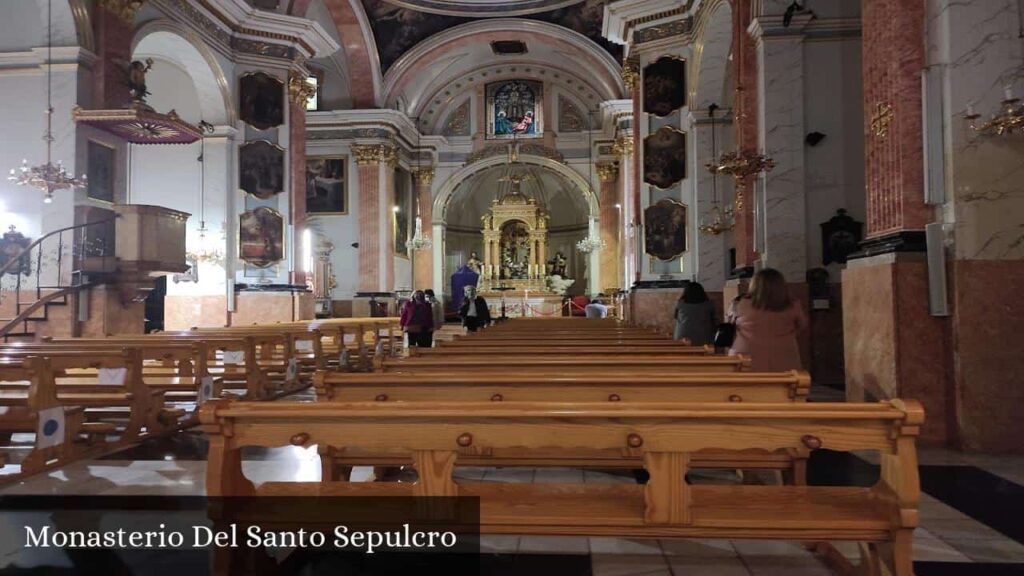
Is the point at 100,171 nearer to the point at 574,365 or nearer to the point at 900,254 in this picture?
the point at 574,365

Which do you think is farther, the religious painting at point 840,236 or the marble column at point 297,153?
the marble column at point 297,153

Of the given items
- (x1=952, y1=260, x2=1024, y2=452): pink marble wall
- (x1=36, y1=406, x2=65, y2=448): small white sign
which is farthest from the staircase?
(x1=952, y1=260, x2=1024, y2=452): pink marble wall

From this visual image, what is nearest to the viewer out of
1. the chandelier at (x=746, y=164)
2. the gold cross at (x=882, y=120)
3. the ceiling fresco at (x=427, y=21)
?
the gold cross at (x=882, y=120)

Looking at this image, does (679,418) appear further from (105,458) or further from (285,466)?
(105,458)

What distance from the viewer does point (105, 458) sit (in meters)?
4.40

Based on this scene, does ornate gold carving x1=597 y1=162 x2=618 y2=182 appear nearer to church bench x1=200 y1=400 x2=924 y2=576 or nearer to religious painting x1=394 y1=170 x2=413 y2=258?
religious painting x1=394 y1=170 x2=413 y2=258

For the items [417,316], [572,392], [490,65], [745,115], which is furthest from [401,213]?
[572,392]

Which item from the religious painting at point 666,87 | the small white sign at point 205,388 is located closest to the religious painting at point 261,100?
the religious painting at point 666,87

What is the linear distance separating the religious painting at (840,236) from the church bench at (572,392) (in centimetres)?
518

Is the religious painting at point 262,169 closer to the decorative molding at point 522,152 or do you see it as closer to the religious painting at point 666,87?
the religious painting at point 666,87

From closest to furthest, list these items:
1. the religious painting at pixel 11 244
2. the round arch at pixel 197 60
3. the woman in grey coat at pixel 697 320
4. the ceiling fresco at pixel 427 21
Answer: the woman in grey coat at pixel 697 320
the religious painting at pixel 11 244
the round arch at pixel 197 60
the ceiling fresco at pixel 427 21

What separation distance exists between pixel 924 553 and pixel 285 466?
333cm

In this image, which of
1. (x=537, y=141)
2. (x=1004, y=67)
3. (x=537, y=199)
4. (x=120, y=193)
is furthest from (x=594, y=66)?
(x=1004, y=67)

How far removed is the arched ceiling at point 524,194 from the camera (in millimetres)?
25656
